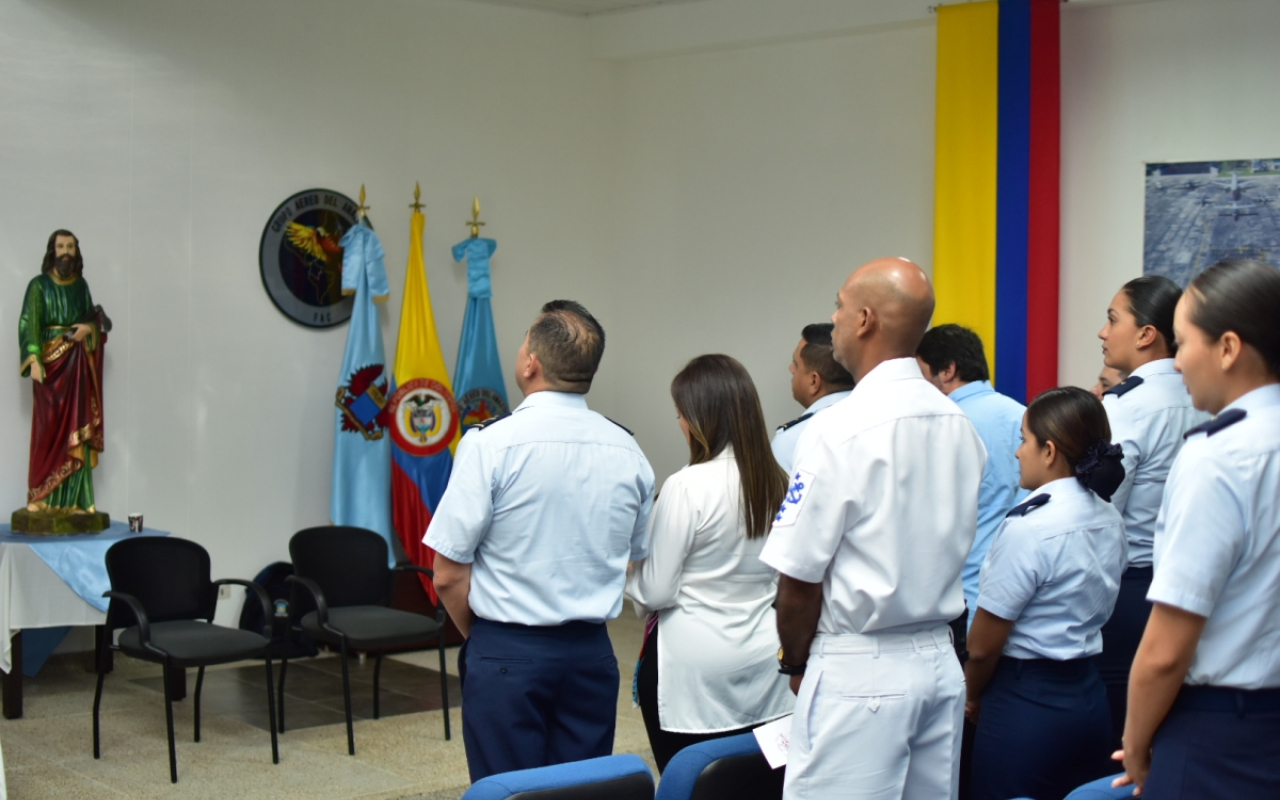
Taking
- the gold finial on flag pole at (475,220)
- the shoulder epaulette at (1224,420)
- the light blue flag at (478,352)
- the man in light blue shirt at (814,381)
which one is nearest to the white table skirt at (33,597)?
the light blue flag at (478,352)

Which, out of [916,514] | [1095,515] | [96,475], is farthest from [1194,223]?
[96,475]

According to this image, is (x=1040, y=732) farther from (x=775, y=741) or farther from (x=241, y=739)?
(x=241, y=739)

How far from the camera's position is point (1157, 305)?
294 centimetres

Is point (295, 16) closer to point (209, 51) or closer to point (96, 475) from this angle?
point (209, 51)

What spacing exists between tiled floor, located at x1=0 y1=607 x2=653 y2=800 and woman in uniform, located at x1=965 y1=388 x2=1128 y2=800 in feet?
7.51

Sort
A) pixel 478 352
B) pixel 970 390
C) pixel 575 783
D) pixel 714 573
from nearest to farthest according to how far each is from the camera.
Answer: pixel 575 783, pixel 714 573, pixel 970 390, pixel 478 352

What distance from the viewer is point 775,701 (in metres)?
2.77

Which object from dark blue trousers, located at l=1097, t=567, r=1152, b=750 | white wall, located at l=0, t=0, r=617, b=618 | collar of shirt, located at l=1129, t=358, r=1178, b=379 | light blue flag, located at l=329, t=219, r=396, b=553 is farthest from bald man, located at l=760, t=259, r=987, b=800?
white wall, located at l=0, t=0, r=617, b=618

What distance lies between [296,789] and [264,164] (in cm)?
359

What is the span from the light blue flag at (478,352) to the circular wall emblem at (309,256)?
0.67 meters

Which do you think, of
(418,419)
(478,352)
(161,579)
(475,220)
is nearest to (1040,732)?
(161,579)

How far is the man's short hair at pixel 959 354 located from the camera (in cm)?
365

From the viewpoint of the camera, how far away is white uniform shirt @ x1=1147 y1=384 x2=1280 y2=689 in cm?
163

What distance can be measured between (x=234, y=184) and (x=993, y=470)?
4495mm
